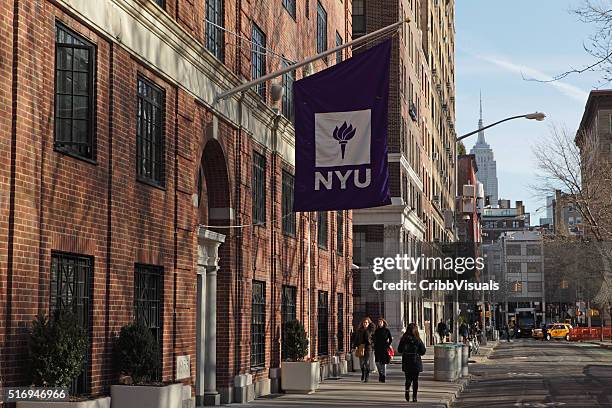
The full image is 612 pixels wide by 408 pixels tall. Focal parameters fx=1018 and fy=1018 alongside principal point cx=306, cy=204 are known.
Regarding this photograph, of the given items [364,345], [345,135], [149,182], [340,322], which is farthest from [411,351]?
[340,322]

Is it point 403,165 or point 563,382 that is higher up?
point 403,165

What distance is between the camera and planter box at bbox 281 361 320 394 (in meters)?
26.7

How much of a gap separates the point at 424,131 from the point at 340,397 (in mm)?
49240

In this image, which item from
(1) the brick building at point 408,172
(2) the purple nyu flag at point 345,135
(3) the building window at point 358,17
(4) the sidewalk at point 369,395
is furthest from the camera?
(3) the building window at point 358,17

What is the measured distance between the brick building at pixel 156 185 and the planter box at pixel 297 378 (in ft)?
1.04

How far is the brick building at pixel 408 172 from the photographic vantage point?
55406 millimetres

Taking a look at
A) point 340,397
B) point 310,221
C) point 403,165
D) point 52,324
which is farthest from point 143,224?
point 403,165

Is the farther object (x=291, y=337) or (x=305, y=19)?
(x=305, y=19)

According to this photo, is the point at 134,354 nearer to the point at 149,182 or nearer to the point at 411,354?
the point at 149,182

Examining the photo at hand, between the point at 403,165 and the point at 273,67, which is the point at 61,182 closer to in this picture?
the point at 273,67

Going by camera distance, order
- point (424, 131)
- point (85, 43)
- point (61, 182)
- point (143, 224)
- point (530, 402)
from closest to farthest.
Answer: point (61, 182) < point (85, 43) < point (143, 224) < point (530, 402) < point (424, 131)

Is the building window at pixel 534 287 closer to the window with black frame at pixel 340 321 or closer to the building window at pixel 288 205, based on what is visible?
the window with black frame at pixel 340 321

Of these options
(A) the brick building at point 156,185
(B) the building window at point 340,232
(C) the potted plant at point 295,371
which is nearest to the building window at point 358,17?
(B) the building window at point 340,232

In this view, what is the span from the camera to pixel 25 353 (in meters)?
13.0
